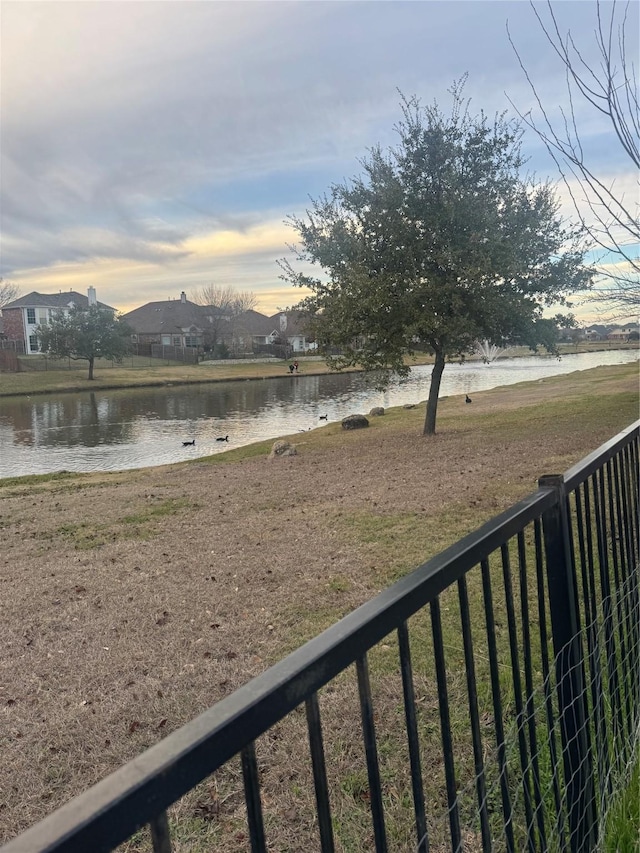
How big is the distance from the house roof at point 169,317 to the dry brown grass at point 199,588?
7561 cm

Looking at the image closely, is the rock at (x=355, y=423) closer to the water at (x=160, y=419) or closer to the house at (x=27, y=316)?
the water at (x=160, y=419)

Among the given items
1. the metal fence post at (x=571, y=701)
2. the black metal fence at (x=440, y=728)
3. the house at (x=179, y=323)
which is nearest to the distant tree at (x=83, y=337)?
the house at (x=179, y=323)

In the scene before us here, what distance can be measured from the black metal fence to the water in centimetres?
1329

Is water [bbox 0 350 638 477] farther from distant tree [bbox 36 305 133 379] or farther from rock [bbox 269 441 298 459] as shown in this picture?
distant tree [bbox 36 305 133 379]

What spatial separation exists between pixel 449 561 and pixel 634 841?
1627mm

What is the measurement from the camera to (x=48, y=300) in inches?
2817

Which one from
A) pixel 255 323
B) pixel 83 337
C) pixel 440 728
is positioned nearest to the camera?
pixel 440 728

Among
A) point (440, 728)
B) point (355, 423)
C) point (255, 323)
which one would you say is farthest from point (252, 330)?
point (440, 728)

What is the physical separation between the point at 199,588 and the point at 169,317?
85.2 metres

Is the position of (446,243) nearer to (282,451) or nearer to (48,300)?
(282,451)

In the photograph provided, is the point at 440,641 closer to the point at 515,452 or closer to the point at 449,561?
the point at 449,561

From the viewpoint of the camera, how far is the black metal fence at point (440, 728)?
86 cm

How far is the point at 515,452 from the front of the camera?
36.3 feet

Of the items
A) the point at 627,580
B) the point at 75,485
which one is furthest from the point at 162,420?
the point at 627,580
